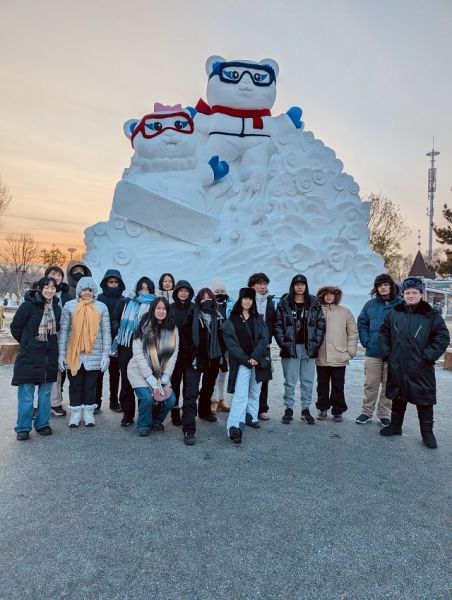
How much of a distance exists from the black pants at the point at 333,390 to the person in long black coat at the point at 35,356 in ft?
8.32

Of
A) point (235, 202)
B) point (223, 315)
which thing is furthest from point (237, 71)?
point (223, 315)

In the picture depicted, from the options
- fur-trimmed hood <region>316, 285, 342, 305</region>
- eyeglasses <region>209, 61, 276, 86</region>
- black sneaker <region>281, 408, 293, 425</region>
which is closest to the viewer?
black sneaker <region>281, 408, 293, 425</region>

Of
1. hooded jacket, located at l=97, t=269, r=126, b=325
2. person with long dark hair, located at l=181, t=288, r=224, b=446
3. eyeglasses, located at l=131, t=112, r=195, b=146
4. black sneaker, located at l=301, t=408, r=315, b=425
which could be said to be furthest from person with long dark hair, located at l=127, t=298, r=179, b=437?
eyeglasses, located at l=131, t=112, r=195, b=146

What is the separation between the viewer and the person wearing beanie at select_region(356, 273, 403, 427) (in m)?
4.11

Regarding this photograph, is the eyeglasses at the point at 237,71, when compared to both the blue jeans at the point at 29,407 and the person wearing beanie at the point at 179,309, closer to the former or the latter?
the person wearing beanie at the point at 179,309

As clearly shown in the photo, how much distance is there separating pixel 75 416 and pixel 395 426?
2912mm

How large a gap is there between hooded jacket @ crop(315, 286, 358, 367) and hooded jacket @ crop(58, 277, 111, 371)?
2.09 metres

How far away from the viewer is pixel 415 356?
360 cm

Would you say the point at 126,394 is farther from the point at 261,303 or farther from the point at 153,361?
the point at 261,303

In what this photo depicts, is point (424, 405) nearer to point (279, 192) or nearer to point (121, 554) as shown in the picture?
point (121, 554)

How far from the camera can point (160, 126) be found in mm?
10391

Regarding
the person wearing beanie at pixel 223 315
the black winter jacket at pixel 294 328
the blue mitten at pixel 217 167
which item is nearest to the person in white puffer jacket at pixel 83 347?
the person wearing beanie at pixel 223 315

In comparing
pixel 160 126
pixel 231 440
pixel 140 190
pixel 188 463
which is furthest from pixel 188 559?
pixel 160 126

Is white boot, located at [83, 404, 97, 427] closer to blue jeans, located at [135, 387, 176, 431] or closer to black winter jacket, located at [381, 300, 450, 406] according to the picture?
blue jeans, located at [135, 387, 176, 431]
